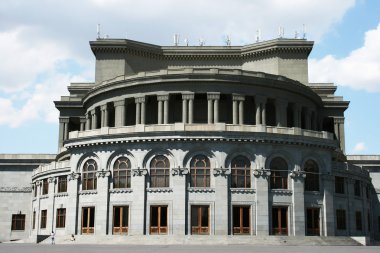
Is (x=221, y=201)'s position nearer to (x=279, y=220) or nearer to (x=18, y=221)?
(x=279, y=220)

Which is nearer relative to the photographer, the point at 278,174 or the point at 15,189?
the point at 278,174

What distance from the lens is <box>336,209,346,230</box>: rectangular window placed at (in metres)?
61.5

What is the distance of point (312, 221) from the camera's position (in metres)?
57.8

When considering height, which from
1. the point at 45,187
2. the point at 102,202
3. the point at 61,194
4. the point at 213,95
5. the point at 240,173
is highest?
the point at 213,95

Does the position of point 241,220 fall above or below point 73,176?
below

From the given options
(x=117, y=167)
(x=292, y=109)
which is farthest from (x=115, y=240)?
(x=292, y=109)

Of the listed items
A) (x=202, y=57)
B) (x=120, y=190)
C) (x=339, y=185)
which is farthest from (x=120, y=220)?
(x=202, y=57)

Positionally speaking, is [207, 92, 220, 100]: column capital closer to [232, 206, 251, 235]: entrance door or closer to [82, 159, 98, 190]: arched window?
[232, 206, 251, 235]: entrance door

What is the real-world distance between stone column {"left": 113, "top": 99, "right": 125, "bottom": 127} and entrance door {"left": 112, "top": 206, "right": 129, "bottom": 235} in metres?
11.8

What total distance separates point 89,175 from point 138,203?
7002 mm

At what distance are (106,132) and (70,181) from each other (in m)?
7.07

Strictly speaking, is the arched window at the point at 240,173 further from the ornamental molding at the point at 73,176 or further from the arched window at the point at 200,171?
the ornamental molding at the point at 73,176

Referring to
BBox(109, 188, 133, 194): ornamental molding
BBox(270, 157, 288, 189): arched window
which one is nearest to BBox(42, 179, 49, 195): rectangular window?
BBox(109, 188, 133, 194): ornamental molding

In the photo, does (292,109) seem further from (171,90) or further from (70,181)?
(70,181)
